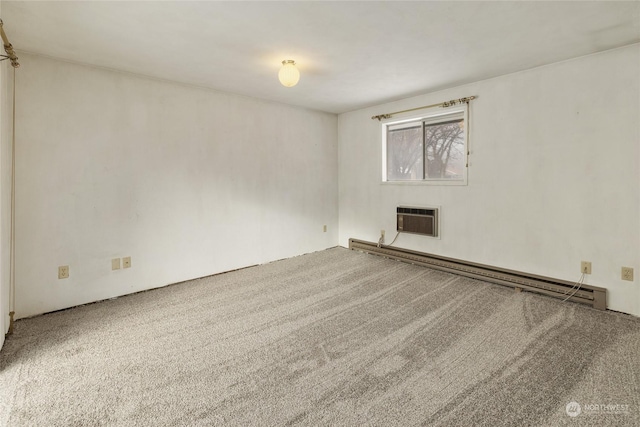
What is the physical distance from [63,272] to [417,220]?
3.83 meters

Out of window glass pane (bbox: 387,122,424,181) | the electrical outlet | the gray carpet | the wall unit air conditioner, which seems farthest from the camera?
window glass pane (bbox: 387,122,424,181)

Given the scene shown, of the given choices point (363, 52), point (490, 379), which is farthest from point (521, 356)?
point (363, 52)

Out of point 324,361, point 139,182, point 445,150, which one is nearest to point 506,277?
point 445,150

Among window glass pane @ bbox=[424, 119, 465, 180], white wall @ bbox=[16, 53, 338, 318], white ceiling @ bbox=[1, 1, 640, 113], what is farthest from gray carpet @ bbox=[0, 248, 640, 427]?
white ceiling @ bbox=[1, 1, 640, 113]

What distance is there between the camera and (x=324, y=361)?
191 centimetres

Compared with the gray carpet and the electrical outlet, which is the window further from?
the electrical outlet

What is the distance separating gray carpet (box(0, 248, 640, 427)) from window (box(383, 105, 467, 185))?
5.07 feet

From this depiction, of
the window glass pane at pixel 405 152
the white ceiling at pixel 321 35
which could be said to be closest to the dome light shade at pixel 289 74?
the white ceiling at pixel 321 35

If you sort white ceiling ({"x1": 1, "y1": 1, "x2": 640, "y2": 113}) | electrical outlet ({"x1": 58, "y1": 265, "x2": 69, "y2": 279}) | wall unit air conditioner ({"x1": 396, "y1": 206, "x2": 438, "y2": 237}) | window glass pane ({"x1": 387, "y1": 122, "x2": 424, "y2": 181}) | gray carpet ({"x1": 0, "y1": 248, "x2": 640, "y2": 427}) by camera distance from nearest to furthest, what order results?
gray carpet ({"x1": 0, "y1": 248, "x2": 640, "y2": 427}) < white ceiling ({"x1": 1, "y1": 1, "x2": 640, "y2": 113}) < electrical outlet ({"x1": 58, "y1": 265, "x2": 69, "y2": 279}) < wall unit air conditioner ({"x1": 396, "y1": 206, "x2": 438, "y2": 237}) < window glass pane ({"x1": 387, "y1": 122, "x2": 424, "y2": 181})

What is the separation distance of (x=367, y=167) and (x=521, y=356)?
10.6 ft

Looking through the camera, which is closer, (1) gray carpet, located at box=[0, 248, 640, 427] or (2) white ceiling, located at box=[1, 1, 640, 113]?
(1) gray carpet, located at box=[0, 248, 640, 427]

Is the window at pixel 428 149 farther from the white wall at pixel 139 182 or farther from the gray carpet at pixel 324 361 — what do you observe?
the gray carpet at pixel 324 361

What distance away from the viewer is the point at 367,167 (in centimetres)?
466

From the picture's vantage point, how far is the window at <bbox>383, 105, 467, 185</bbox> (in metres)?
3.66
